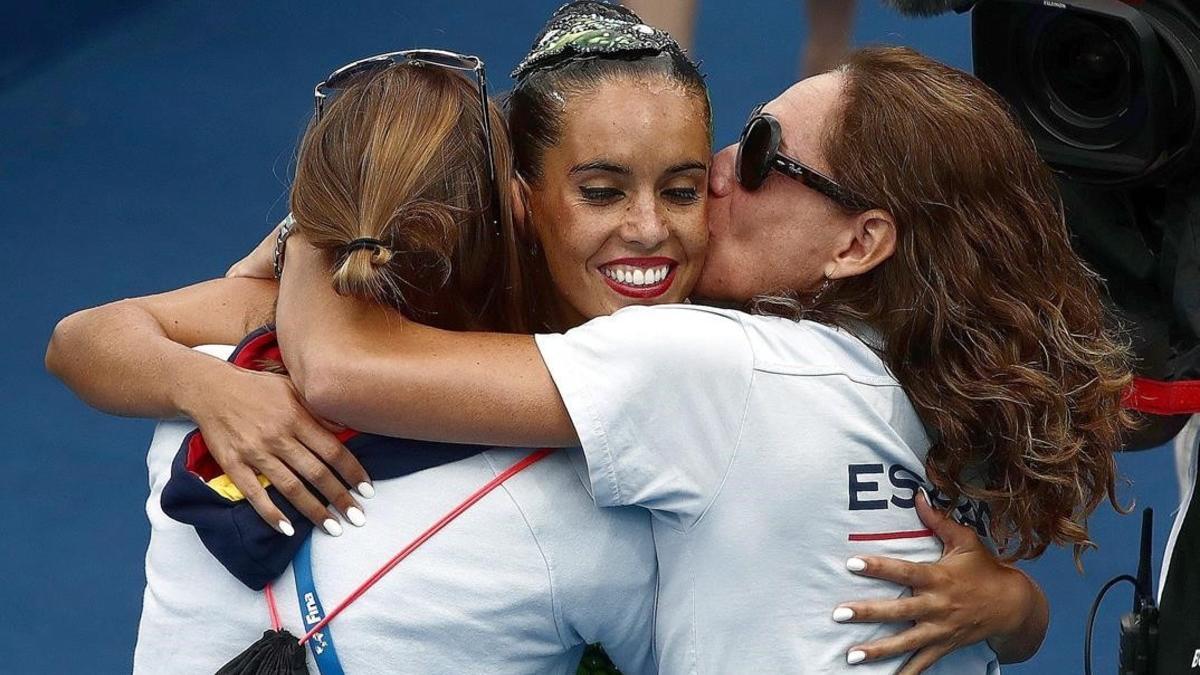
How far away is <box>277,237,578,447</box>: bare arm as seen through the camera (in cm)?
159

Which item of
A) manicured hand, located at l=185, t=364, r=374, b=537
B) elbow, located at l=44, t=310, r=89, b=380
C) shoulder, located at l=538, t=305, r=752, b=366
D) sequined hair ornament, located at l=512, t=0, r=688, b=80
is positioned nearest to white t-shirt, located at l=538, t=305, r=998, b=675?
shoulder, located at l=538, t=305, r=752, b=366

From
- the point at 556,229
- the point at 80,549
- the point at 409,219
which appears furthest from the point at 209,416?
the point at 80,549

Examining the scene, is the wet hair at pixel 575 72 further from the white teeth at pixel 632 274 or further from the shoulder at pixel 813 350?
the shoulder at pixel 813 350

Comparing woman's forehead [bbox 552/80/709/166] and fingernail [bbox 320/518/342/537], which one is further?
woman's forehead [bbox 552/80/709/166]

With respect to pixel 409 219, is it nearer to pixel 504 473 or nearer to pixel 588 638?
pixel 504 473

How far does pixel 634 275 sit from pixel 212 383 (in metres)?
0.46

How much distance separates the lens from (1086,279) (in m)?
1.88

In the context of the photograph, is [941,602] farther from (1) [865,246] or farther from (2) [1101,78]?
(2) [1101,78]

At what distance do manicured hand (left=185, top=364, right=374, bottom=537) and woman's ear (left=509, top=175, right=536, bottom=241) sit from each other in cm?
32

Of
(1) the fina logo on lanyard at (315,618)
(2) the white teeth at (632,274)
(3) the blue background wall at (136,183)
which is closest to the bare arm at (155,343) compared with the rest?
(1) the fina logo on lanyard at (315,618)

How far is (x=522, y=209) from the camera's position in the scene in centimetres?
187

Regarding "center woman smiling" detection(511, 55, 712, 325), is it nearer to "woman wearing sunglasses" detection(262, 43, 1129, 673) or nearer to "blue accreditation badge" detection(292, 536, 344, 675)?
"woman wearing sunglasses" detection(262, 43, 1129, 673)

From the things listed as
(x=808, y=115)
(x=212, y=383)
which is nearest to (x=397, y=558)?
(x=212, y=383)

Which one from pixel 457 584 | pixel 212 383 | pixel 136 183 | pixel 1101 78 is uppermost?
pixel 1101 78
